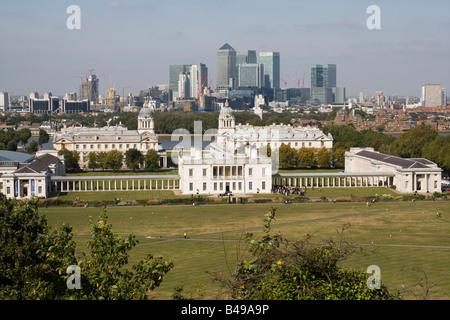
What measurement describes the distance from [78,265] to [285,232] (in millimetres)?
23291

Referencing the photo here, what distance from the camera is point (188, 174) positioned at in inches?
2293

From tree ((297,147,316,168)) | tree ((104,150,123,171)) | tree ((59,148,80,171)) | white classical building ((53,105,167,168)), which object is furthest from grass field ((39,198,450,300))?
white classical building ((53,105,167,168))

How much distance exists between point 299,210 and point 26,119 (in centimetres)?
15125

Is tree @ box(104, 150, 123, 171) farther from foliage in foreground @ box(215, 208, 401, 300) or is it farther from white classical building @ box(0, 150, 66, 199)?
foliage in foreground @ box(215, 208, 401, 300)

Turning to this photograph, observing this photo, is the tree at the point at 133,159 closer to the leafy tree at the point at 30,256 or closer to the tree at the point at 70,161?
the tree at the point at 70,161

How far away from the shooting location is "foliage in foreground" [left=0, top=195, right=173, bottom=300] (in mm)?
14102

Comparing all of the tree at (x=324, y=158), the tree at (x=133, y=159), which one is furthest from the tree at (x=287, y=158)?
the tree at (x=133, y=159)

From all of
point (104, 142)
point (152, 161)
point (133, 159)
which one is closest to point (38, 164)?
point (133, 159)

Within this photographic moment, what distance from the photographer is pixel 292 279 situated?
13672 millimetres

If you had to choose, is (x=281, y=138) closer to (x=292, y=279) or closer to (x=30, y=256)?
(x=30, y=256)

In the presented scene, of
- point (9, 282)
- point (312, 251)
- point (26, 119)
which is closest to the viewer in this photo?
point (312, 251)

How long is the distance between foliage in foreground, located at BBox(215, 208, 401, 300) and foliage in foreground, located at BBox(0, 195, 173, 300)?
193cm
